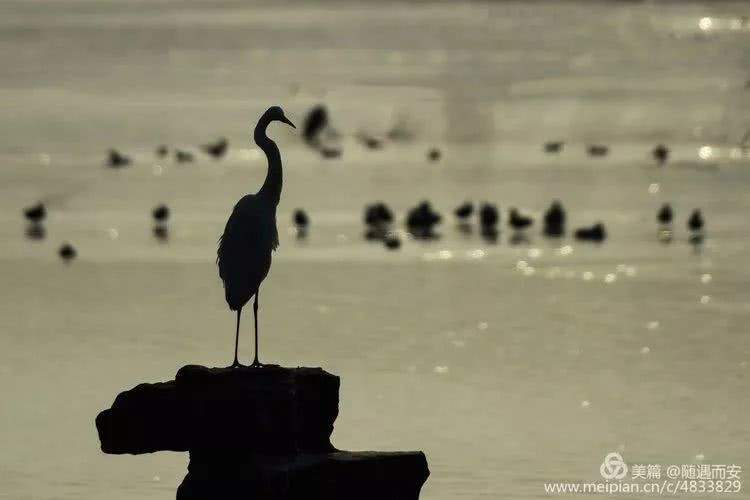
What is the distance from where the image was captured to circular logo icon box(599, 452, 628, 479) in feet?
104

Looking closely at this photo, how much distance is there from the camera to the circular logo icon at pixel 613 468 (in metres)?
31.8

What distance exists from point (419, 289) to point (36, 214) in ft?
64.3

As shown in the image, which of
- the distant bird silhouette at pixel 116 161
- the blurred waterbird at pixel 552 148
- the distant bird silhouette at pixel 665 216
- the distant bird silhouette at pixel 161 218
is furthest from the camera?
the blurred waterbird at pixel 552 148

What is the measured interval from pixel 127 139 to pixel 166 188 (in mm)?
23796

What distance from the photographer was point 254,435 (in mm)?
24484

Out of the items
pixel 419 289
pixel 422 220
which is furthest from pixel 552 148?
pixel 419 289

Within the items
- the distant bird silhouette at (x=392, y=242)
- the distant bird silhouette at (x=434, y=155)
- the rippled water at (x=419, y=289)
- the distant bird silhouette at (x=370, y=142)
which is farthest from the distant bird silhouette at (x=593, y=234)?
the distant bird silhouette at (x=370, y=142)

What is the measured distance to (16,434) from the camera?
3441cm

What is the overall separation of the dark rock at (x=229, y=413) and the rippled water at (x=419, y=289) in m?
5.96

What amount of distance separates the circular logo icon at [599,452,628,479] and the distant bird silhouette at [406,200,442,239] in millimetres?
33532

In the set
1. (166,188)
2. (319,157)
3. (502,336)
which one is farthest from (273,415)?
(319,157)

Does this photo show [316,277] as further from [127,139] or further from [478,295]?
[127,139]

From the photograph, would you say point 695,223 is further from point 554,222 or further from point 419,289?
point 419,289

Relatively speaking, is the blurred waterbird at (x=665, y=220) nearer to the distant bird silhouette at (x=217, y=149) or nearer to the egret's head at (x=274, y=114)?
the distant bird silhouette at (x=217, y=149)
